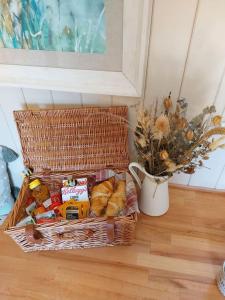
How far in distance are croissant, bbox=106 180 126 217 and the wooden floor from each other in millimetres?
121

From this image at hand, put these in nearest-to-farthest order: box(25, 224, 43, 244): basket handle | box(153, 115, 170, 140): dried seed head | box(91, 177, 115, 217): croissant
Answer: box(153, 115, 170, 140): dried seed head → box(25, 224, 43, 244): basket handle → box(91, 177, 115, 217): croissant

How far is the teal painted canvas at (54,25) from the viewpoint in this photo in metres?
0.65

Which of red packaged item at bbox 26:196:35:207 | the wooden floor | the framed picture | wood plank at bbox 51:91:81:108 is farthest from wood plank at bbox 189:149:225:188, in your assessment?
red packaged item at bbox 26:196:35:207

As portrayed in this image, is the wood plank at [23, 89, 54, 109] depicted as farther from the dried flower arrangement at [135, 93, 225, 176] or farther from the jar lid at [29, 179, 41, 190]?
the dried flower arrangement at [135, 93, 225, 176]

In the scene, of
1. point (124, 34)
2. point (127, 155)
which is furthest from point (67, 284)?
point (124, 34)

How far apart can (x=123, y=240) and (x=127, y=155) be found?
0.96 feet

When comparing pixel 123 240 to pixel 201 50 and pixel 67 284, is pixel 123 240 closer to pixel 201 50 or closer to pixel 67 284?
pixel 67 284

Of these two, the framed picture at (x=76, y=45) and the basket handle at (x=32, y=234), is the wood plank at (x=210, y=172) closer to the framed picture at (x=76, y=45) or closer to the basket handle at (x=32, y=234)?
the framed picture at (x=76, y=45)

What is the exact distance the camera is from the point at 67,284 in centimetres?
75

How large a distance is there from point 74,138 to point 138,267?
47cm

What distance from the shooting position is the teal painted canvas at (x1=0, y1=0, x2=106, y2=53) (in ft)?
2.13

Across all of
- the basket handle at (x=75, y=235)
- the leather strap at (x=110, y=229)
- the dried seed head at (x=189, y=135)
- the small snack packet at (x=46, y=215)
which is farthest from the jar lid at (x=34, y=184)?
the dried seed head at (x=189, y=135)

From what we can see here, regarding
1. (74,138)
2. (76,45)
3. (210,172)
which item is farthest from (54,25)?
(210,172)

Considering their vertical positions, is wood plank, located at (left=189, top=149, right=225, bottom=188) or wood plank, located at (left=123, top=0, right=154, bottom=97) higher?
wood plank, located at (left=123, top=0, right=154, bottom=97)
